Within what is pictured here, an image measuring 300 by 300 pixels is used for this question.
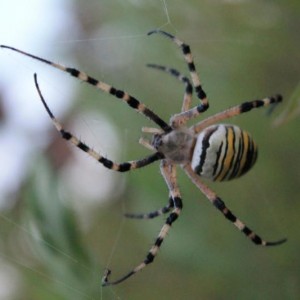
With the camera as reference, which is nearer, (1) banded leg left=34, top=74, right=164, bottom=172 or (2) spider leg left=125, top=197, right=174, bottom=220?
(1) banded leg left=34, top=74, right=164, bottom=172

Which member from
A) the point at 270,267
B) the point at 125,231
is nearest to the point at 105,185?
the point at 125,231

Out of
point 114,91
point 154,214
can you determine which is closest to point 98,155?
point 114,91

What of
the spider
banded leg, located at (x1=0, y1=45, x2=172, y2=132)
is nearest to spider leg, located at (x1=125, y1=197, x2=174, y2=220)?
the spider

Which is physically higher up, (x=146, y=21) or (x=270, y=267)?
(x=146, y=21)

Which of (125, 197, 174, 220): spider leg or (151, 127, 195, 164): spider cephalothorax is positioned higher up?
(151, 127, 195, 164): spider cephalothorax

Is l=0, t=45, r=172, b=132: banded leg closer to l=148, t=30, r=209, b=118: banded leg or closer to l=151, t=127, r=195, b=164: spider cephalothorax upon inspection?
l=151, t=127, r=195, b=164: spider cephalothorax

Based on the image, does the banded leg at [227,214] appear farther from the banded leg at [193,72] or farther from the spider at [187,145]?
the banded leg at [193,72]

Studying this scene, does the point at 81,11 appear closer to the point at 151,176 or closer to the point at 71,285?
the point at 151,176

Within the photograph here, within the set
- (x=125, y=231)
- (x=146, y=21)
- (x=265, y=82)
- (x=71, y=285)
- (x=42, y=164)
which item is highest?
(x=146, y=21)
